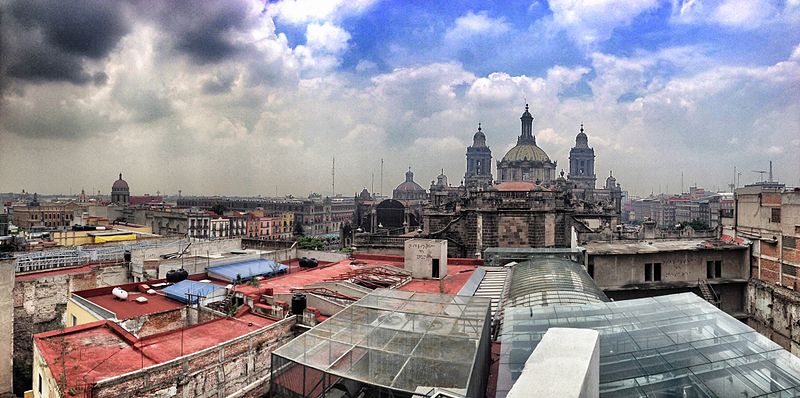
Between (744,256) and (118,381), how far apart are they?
25635mm

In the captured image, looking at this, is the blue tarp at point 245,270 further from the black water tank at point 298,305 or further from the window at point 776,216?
the window at point 776,216

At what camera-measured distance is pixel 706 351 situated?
6977 mm

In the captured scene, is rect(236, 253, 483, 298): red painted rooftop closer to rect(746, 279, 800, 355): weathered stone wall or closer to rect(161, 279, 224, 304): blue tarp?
rect(161, 279, 224, 304): blue tarp

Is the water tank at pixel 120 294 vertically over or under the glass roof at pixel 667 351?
under

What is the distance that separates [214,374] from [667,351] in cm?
950

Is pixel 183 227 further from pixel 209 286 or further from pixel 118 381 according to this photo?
pixel 118 381

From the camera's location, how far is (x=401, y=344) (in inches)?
318

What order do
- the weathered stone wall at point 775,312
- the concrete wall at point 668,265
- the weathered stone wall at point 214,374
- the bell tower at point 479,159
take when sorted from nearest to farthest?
the weathered stone wall at point 214,374, the weathered stone wall at point 775,312, the concrete wall at point 668,265, the bell tower at point 479,159

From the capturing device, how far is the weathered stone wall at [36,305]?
17359 mm

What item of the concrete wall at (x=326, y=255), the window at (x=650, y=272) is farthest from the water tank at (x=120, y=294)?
the window at (x=650, y=272)

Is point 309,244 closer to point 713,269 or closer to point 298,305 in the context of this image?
point 298,305

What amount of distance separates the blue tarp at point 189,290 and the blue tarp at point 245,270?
2.15 meters

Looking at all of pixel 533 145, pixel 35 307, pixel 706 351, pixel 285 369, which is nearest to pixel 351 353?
pixel 285 369

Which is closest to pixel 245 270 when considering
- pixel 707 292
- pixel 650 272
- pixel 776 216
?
pixel 650 272
